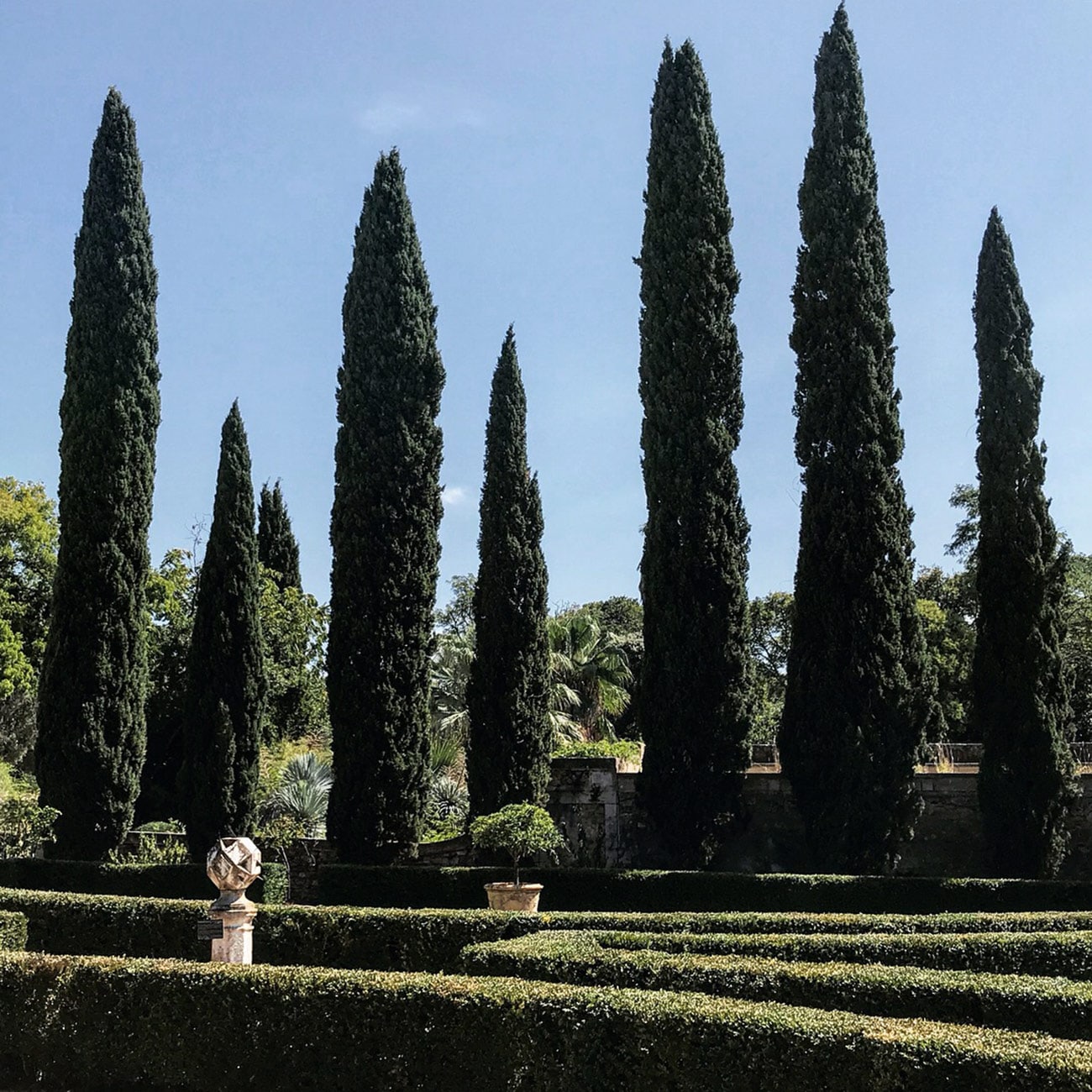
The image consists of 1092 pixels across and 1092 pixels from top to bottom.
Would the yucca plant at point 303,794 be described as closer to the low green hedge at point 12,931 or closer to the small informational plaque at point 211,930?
the low green hedge at point 12,931

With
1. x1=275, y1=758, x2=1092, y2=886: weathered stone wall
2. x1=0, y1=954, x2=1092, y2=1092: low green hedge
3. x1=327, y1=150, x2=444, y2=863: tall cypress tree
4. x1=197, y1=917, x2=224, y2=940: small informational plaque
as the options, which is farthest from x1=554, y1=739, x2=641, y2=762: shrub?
x1=0, y1=954, x2=1092, y2=1092: low green hedge

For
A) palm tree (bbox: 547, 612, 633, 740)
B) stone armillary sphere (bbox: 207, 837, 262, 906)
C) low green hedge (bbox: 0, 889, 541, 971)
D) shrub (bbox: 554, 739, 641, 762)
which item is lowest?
low green hedge (bbox: 0, 889, 541, 971)

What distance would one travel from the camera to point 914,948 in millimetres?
8930

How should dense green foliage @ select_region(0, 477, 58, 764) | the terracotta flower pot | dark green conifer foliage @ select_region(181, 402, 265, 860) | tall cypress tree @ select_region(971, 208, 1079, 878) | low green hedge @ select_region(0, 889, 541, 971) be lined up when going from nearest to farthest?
low green hedge @ select_region(0, 889, 541, 971) → the terracotta flower pot → tall cypress tree @ select_region(971, 208, 1079, 878) → dark green conifer foliage @ select_region(181, 402, 265, 860) → dense green foliage @ select_region(0, 477, 58, 764)

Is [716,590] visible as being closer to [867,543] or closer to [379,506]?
[867,543]

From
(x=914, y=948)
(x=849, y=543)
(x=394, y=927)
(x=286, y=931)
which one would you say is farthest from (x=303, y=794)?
(x=914, y=948)

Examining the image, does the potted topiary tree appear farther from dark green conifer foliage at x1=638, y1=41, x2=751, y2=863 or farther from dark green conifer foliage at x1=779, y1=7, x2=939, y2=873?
dark green conifer foliage at x1=779, y1=7, x2=939, y2=873

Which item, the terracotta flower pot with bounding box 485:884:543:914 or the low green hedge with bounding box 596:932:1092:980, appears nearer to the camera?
the low green hedge with bounding box 596:932:1092:980

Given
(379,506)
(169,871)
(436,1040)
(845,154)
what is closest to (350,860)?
(169,871)

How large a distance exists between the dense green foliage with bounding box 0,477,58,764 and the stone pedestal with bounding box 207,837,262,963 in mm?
19385

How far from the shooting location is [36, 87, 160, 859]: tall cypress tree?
671 inches

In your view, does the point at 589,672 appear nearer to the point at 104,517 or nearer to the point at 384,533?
the point at 384,533

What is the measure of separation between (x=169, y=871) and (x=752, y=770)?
8.48 metres

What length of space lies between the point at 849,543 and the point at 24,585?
19.9 meters
